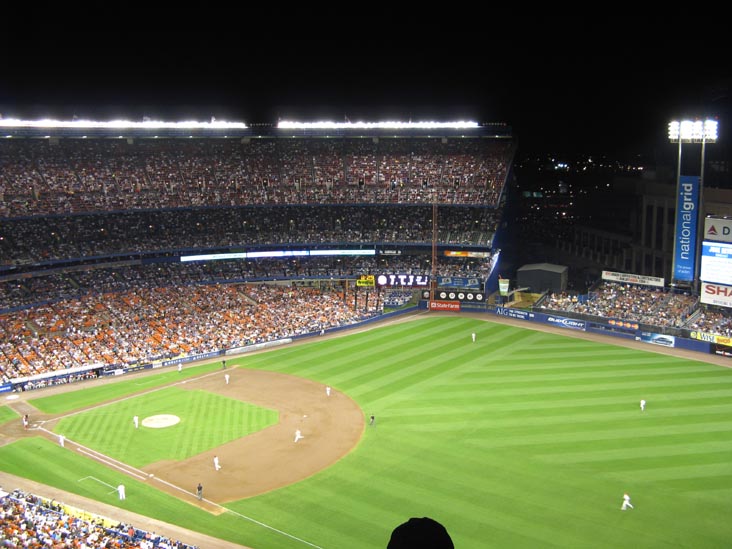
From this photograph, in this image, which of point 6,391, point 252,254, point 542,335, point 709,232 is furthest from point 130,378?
point 709,232

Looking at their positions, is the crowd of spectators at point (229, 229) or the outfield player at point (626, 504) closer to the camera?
the outfield player at point (626, 504)

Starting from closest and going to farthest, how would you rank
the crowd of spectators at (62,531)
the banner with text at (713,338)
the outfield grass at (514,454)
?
the crowd of spectators at (62,531) → the outfield grass at (514,454) → the banner with text at (713,338)

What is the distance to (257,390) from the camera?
46906mm

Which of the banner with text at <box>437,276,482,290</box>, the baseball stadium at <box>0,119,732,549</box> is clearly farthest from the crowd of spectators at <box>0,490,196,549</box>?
the banner with text at <box>437,276,482,290</box>

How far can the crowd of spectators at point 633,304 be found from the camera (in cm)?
5822

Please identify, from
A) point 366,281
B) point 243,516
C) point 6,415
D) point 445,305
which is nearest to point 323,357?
point 366,281

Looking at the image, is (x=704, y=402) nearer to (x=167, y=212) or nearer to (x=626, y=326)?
(x=626, y=326)

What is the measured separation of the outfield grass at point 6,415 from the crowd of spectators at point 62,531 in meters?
14.3

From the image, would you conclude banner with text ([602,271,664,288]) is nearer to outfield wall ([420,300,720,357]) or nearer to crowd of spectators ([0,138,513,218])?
outfield wall ([420,300,720,357])

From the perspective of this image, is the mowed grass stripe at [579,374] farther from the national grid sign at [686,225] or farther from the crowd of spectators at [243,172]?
the crowd of spectators at [243,172]

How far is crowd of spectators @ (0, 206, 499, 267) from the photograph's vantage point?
60.2m

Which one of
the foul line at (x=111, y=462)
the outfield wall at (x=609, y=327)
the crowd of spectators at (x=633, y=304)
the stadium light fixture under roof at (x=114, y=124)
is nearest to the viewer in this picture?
the foul line at (x=111, y=462)

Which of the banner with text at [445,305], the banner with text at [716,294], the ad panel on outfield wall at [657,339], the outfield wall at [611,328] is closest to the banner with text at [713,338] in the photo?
the outfield wall at [611,328]

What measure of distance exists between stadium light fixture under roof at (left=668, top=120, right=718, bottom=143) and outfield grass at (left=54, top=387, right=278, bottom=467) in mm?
38615
